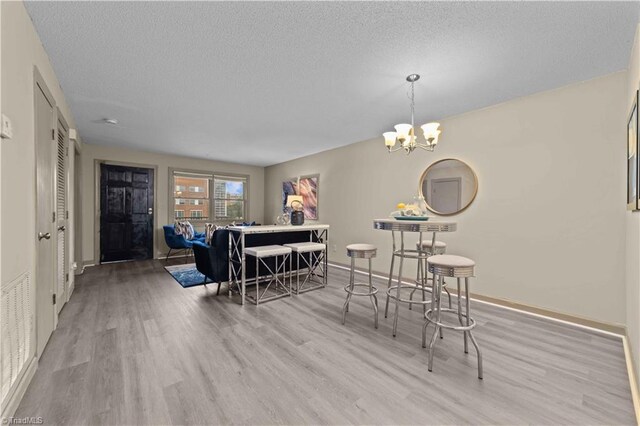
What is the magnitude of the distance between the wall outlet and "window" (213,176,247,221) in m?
5.58

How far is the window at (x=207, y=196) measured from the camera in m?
6.35

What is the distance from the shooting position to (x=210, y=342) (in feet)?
7.23

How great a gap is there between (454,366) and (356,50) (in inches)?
99.5

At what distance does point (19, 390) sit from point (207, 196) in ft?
18.4

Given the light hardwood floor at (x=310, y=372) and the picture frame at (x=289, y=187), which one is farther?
the picture frame at (x=289, y=187)

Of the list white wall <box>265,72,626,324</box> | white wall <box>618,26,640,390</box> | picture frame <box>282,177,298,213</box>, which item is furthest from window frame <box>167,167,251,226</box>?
white wall <box>618,26,640,390</box>

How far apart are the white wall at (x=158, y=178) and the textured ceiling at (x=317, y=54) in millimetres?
2051

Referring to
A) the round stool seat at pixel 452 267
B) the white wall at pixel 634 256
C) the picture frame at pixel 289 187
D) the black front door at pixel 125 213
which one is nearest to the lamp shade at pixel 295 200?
the picture frame at pixel 289 187

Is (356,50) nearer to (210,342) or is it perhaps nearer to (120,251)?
(210,342)

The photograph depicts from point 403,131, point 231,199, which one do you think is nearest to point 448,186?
point 403,131

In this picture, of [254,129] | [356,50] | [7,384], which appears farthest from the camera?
[254,129]

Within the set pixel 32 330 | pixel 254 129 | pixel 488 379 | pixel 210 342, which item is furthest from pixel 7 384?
pixel 254 129

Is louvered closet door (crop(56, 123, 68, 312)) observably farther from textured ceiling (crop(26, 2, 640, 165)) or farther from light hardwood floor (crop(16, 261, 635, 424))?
textured ceiling (crop(26, 2, 640, 165))

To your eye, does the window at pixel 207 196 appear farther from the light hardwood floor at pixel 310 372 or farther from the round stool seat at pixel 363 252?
the round stool seat at pixel 363 252
